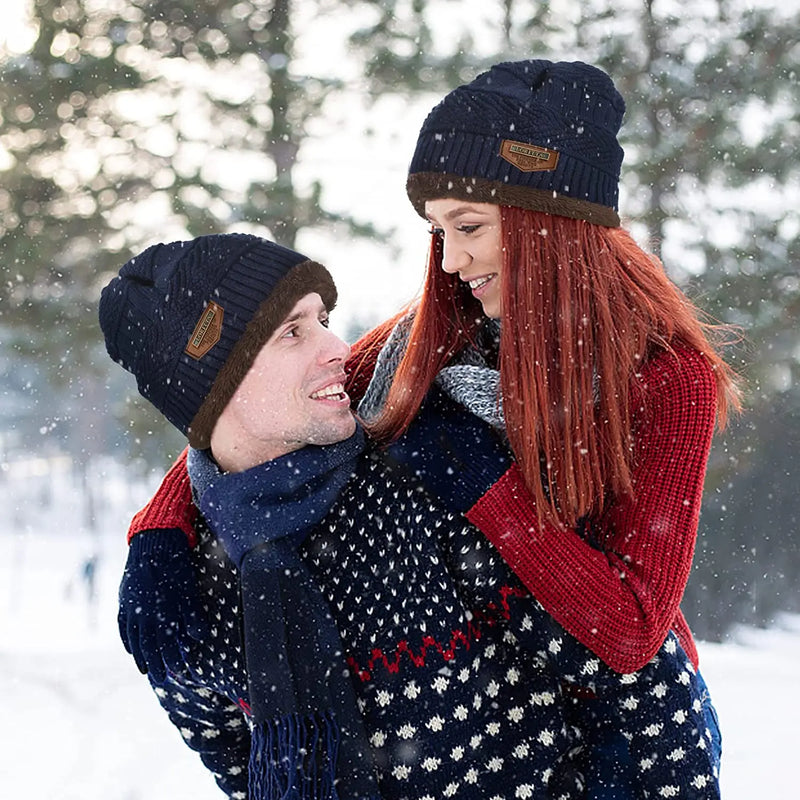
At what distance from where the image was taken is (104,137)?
7.10 metres

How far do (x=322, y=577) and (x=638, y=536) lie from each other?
0.55 meters

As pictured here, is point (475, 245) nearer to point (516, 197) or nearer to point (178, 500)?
point (516, 197)

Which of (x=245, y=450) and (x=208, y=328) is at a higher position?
(x=208, y=328)

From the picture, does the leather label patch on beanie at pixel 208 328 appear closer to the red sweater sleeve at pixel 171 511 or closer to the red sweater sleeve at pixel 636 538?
the red sweater sleeve at pixel 171 511

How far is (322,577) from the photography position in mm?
1611

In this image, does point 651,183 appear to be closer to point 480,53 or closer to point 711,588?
point 480,53

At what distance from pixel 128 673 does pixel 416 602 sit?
262 inches

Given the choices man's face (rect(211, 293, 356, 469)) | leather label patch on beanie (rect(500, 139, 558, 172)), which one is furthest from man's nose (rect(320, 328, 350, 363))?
leather label patch on beanie (rect(500, 139, 558, 172))

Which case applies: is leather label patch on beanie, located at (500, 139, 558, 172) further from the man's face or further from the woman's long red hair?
the man's face

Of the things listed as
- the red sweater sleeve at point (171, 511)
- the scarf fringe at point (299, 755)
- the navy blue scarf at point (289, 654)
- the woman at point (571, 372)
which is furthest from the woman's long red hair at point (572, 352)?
the scarf fringe at point (299, 755)

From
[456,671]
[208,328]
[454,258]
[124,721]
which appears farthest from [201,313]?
[124,721]

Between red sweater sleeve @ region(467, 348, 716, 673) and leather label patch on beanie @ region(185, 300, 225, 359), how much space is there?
1.79 feet

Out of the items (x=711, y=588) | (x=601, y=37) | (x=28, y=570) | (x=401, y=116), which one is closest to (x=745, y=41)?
(x=601, y=37)

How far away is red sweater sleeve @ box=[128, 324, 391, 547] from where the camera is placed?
5.54ft
